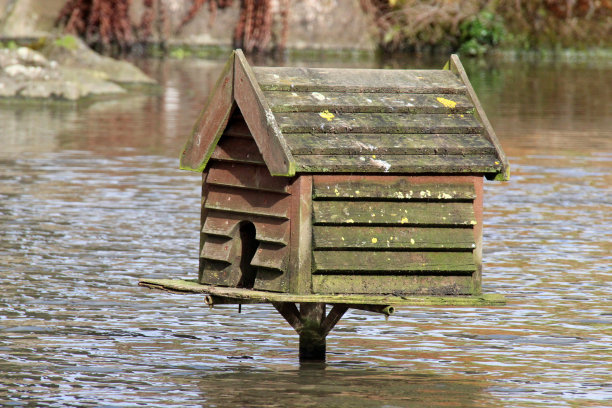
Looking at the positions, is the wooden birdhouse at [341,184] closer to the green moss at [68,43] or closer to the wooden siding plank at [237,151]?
the wooden siding plank at [237,151]

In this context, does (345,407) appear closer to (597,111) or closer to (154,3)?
(597,111)

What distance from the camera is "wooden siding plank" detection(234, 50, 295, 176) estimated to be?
5961mm

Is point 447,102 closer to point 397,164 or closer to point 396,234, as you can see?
point 397,164

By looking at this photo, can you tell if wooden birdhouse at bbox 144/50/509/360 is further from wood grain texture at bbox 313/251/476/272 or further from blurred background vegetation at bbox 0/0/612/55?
blurred background vegetation at bbox 0/0/612/55

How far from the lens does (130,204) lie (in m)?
12.2

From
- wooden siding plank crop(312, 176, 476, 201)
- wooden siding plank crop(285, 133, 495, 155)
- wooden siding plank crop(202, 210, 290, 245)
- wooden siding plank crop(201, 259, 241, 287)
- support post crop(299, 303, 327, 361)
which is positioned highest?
wooden siding plank crop(285, 133, 495, 155)

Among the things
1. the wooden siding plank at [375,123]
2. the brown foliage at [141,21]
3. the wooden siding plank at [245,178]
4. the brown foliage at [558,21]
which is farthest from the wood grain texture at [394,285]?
the brown foliage at [558,21]

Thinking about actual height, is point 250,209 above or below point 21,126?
above

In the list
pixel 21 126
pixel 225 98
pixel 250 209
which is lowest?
pixel 21 126

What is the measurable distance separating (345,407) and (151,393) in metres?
0.93

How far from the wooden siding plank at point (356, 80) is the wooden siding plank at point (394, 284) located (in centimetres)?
94

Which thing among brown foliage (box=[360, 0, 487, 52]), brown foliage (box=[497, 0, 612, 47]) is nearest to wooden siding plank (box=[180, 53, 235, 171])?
brown foliage (box=[360, 0, 487, 52])

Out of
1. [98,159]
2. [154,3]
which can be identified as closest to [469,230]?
[98,159]

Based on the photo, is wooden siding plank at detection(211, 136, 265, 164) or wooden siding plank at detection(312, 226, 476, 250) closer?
wooden siding plank at detection(312, 226, 476, 250)
